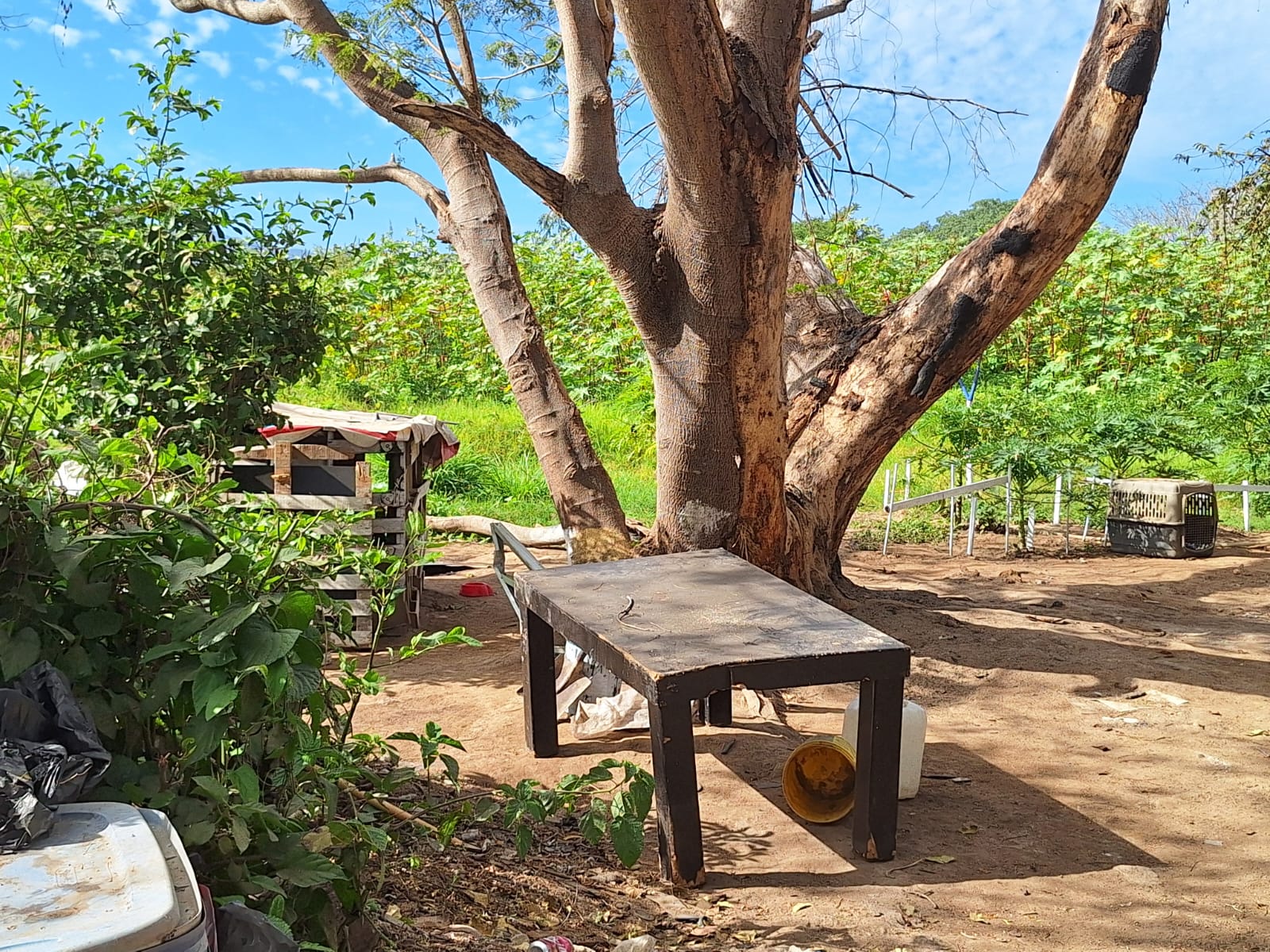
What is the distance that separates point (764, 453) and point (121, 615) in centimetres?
381

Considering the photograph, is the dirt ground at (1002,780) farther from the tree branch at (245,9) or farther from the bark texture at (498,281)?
the tree branch at (245,9)

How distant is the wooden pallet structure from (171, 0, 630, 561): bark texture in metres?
0.70

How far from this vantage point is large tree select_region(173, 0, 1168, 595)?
16.2 ft

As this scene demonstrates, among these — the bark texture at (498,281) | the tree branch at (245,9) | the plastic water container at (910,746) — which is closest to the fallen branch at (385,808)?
the plastic water container at (910,746)

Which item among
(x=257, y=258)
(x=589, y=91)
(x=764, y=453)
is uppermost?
(x=589, y=91)

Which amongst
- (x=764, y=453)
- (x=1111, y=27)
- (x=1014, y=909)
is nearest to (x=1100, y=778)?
(x=1014, y=909)

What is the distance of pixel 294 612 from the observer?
2.12 meters

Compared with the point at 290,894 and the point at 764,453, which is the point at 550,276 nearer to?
the point at 764,453

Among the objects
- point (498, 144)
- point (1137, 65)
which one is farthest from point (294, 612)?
point (1137, 65)

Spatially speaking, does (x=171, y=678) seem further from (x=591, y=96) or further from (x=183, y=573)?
(x=591, y=96)

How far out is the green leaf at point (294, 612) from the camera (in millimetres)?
2119

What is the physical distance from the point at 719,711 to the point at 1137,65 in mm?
3604

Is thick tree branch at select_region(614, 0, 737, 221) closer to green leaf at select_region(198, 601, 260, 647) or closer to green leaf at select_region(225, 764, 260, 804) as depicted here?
green leaf at select_region(198, 601, 260, 647)

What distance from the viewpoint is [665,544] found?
18.7 feet
